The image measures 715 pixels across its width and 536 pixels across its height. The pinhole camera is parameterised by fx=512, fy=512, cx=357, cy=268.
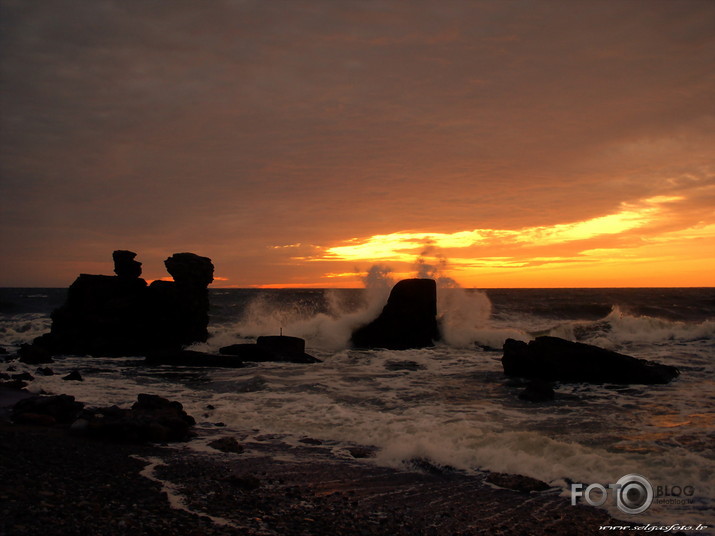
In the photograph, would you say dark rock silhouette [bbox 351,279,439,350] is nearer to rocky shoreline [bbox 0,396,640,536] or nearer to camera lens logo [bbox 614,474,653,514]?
rocky shoreline [bbox 0,396,640,536]

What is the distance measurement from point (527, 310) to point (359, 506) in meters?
62.2

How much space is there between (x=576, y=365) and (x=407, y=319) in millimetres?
13237

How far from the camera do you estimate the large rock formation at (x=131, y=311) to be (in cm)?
2809

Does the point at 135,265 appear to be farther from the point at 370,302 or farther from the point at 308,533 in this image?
→ the point at 308,533

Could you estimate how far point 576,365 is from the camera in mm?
18969

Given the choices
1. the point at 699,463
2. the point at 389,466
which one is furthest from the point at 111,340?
the point at 699,463

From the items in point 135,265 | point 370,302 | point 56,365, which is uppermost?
point 135,265

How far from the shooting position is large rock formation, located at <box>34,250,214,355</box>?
28.1m

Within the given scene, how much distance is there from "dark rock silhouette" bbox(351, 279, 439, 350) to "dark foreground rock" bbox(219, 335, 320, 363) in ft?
21.6

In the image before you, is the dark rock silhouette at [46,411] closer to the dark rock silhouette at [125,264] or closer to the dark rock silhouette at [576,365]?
the dark rock silhouette at [576,365]

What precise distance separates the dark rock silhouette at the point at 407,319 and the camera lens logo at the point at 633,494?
869 inches

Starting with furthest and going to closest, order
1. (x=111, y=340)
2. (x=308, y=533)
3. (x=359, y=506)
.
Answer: (x=111, y=340) → (x=359, y=506) → (x=308, y=533)

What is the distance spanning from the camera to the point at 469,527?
666 cm

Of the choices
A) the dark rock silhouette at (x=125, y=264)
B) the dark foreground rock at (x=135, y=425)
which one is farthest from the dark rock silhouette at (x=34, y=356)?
the dark foreground rock at (x=135, y=425)
